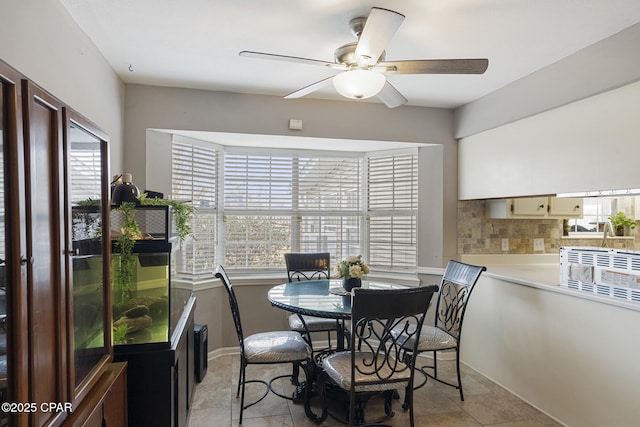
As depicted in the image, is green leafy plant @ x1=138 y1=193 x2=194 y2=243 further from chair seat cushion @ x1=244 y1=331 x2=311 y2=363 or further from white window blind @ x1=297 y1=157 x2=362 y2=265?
white window blind @ x1=297 y1=157 x2=362 y2=265

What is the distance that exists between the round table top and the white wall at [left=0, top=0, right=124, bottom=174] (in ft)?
5.33

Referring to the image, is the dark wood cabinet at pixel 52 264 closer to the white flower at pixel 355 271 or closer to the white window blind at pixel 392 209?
the white flower at pixel 355 271

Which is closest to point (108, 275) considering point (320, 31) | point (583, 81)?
point (320, 31)

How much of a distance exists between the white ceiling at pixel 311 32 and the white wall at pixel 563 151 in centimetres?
40

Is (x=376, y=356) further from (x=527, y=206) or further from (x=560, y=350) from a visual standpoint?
(x=527, y=206)

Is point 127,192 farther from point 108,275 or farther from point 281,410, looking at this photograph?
point 281,410

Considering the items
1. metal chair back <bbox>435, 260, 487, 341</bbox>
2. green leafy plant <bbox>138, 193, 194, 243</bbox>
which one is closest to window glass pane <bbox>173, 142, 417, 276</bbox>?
metal chair back <bbox>435, 260, 487, 341</bbox>

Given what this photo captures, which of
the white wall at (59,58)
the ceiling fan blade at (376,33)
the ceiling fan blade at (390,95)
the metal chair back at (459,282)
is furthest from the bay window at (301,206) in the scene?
the ceiling fan blade at (376,33)

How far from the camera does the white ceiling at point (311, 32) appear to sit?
6.35ft

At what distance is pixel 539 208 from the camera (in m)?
3.55

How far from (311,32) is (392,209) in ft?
7.48

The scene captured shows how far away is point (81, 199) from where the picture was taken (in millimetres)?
1396

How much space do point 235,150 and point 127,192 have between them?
78.7 inches

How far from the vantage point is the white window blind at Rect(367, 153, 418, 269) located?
3.97 metres
